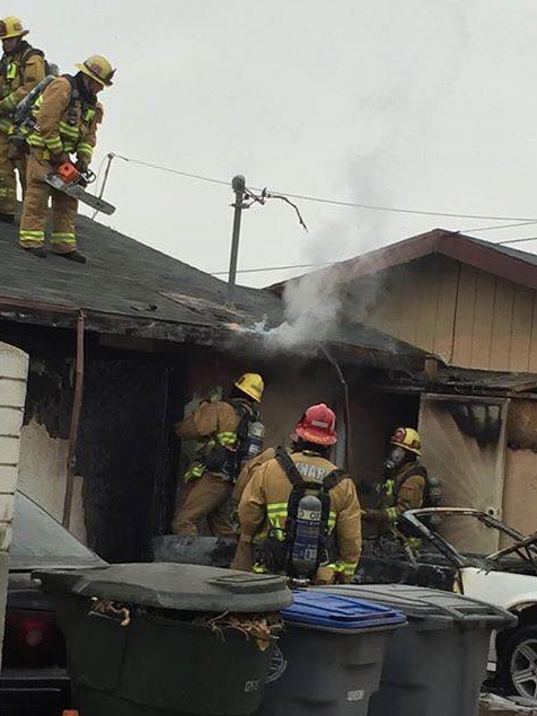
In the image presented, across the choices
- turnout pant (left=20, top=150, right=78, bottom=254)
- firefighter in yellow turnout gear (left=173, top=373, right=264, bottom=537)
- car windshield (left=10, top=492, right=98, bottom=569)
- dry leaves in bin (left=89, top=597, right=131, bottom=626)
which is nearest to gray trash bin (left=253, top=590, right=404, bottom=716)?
dry leaves in bin (left=89, top=597, right=131, bottom=626)

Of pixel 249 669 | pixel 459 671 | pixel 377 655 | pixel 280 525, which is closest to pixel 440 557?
pixel 280 525

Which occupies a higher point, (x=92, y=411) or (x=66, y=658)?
(x=92, y=411)

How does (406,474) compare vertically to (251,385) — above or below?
below

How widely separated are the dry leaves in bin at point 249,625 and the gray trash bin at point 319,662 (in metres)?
0.34

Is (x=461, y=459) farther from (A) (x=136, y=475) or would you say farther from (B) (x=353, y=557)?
(B) (x=353, y=557)

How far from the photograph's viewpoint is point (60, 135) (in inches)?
472

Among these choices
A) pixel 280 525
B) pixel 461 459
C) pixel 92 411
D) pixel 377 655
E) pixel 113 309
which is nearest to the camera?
pixel 377 655

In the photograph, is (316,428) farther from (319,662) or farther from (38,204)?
(38,204)

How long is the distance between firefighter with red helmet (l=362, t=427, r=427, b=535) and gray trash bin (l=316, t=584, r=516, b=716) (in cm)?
553

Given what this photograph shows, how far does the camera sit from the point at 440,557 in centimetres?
1052

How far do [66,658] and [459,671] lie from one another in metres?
2.10

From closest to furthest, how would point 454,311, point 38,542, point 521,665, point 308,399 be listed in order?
point 38,542 → point 521,665 → point 308,399 → point 454,311

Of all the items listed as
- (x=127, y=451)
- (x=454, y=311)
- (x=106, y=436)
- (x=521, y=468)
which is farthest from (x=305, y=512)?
(x=454, y=311)

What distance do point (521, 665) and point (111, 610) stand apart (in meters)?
5.05
